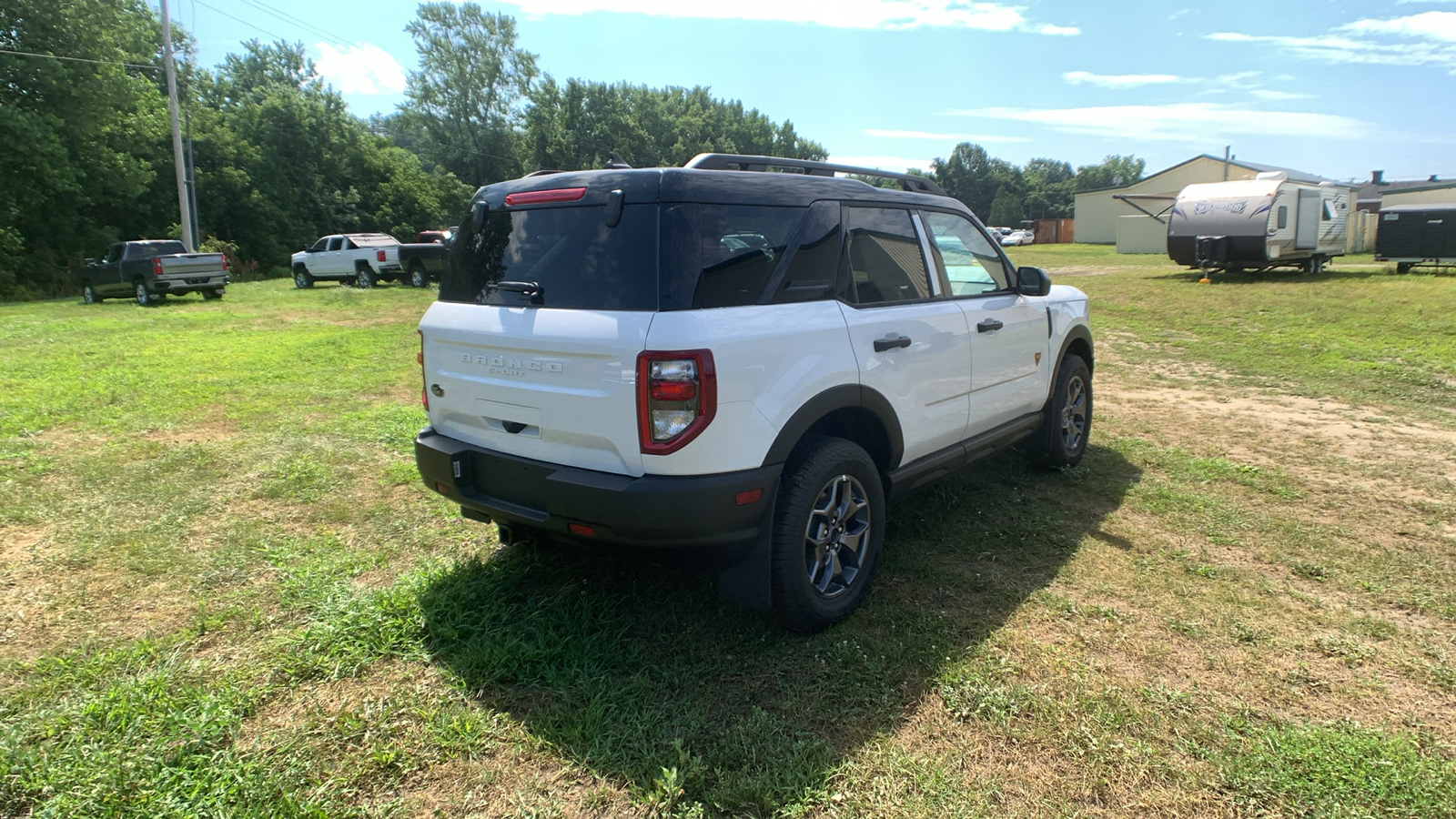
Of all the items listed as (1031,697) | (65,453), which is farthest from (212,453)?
(1031,697)

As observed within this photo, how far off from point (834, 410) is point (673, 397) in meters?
0.87

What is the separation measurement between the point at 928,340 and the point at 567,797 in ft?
8.47

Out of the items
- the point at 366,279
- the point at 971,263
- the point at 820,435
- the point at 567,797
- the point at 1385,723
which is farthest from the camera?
the point at 366,279

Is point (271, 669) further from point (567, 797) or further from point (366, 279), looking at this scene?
point (366, 279)

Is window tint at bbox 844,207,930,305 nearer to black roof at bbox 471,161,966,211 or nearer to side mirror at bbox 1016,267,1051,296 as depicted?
black roof at bbox 471,161,966,211

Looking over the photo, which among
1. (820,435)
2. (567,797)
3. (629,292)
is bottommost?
(567,797)

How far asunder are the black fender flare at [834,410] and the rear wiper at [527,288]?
43.9 inches

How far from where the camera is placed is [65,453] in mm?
6188

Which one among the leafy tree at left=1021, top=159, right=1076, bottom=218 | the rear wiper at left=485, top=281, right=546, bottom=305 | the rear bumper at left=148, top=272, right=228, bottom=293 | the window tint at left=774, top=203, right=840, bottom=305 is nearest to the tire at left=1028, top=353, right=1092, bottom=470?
the window tint at left=774, top=203, right=840, bottom=305

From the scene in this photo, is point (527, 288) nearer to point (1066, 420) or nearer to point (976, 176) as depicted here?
point (1066, 420)

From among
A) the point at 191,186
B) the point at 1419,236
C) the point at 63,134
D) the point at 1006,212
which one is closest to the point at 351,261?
the point at 63,134

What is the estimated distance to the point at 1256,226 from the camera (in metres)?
19.6

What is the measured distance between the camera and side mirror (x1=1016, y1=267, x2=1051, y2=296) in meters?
5.02

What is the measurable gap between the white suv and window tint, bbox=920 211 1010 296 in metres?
0.21
